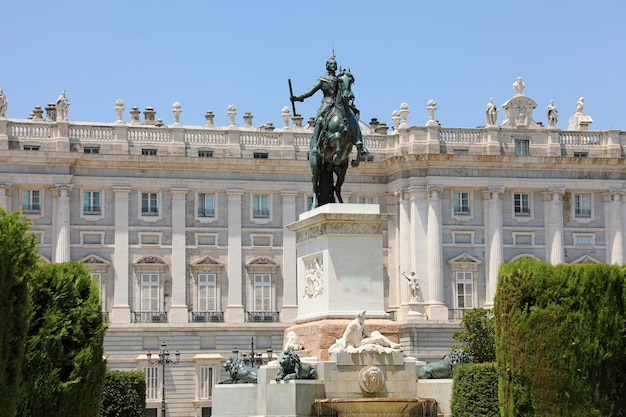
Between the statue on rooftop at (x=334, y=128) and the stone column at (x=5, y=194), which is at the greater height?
the stone column at (x=5, y=194)

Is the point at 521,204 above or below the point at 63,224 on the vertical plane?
above

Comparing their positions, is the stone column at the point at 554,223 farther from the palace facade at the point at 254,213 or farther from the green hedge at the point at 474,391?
the green hedge at the point at 474,391

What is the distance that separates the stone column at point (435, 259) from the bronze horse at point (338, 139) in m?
47.8

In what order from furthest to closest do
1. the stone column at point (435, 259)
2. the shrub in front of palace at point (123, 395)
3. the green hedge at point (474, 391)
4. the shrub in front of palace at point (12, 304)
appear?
the stone column at point (435, 259)
the shrub in front of palace at point (123, 395)
the green hedge at point (474, 391)
the shrub in front of palace at point (12, 304)

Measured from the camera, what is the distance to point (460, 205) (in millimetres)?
78062

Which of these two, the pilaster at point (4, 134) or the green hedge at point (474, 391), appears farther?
the pilaster at point (4, 134)

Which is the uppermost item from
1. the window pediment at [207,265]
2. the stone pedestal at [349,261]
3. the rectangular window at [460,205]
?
the rectangular window at [460,205]

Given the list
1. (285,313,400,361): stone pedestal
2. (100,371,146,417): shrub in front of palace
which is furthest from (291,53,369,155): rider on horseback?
(100,371,146,417): shrub in front of palace

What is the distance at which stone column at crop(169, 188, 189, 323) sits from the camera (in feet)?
246

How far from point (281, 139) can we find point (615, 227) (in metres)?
18.9

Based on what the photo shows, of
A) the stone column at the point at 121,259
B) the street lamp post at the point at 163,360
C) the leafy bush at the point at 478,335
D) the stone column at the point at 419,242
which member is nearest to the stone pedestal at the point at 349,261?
the street lamp post at the point at 163,360

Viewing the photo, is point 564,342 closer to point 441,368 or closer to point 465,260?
point 441,368

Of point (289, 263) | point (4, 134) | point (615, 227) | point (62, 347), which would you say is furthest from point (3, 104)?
point (62, 347)

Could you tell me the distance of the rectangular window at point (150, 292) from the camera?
74938 millimetres
